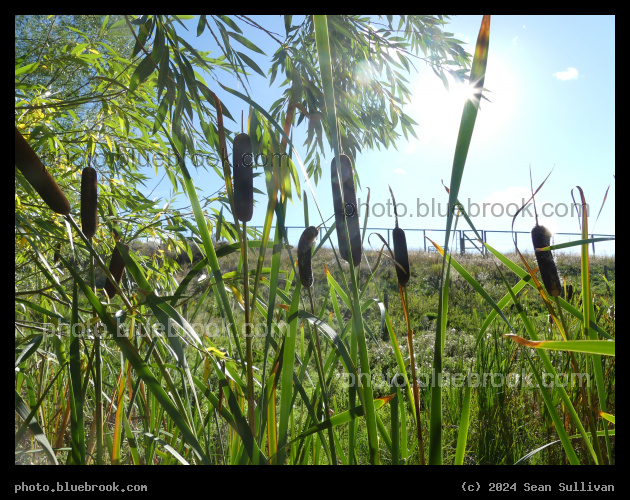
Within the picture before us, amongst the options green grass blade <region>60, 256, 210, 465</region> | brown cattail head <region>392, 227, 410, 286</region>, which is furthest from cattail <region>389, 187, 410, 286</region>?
green grass blade <region>60, 256, 210, 465</region>

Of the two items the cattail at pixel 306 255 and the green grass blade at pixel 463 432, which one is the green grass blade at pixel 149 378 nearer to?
the cattail at pixel 306 255

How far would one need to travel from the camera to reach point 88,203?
18.6 inches

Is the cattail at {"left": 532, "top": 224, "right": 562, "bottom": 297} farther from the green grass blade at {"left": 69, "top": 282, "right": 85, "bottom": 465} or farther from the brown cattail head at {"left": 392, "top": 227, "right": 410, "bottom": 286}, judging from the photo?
the green grass blade at {"left": 69, "top": 282, "right": 85, "bottom": 465}

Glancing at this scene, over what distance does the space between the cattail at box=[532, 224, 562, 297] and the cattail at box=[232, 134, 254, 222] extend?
1.35ft

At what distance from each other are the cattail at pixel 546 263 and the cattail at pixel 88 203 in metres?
0.60

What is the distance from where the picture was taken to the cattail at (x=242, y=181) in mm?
464

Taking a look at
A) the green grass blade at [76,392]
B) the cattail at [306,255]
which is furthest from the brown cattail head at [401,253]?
the green grass blade at [76,392]

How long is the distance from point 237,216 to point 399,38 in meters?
1.72

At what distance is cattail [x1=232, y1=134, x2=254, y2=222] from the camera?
464 mm
